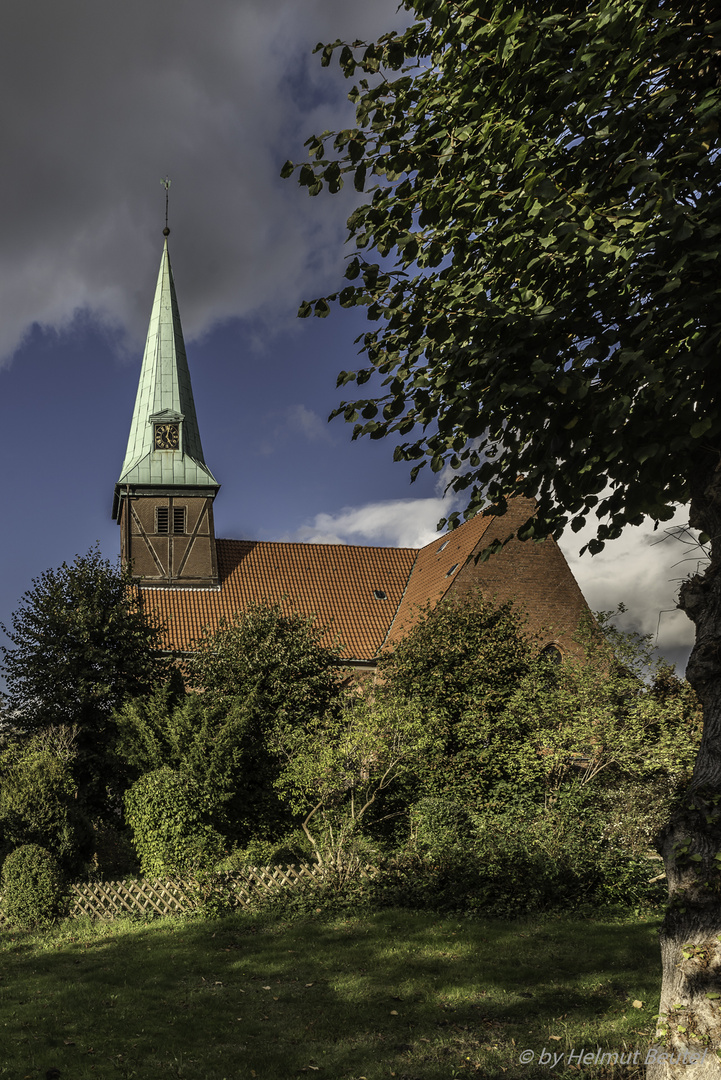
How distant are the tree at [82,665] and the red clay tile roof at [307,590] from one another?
26.7ft

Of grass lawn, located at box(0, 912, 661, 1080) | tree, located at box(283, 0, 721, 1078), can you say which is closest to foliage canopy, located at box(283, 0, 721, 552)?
tree, located at box(283, 0, 721, 1078)

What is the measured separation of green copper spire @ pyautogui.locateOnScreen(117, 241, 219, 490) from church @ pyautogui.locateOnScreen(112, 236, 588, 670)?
0.05 meters

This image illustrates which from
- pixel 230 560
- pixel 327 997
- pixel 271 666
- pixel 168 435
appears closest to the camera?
pixel 327 997

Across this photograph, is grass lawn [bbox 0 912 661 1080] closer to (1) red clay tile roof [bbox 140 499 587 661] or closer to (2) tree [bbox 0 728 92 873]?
(2) tree [bbox 0 728 92 873]

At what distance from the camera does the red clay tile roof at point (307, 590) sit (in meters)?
35.4

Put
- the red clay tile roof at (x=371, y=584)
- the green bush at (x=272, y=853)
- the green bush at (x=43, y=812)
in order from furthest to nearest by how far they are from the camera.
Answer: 1. the red clay tile roof at (x=371, y=584)
2. the green bush at (x=272, y=853)
3. the green bush at (x=43, y=812)

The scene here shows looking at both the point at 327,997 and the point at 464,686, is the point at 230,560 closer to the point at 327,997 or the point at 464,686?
the point at 464,686

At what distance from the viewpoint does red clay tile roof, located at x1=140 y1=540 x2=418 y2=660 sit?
35375mm

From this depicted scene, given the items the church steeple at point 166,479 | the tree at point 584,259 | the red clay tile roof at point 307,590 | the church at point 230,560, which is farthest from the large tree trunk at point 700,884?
the church steeple at point 166,479

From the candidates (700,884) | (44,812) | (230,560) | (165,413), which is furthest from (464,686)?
(165,413)

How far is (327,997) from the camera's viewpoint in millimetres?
10641

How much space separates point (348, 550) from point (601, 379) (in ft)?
110

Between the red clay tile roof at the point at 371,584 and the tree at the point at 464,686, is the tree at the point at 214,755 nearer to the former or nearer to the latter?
the tree at the point at 464,686

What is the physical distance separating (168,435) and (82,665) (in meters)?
18.1
